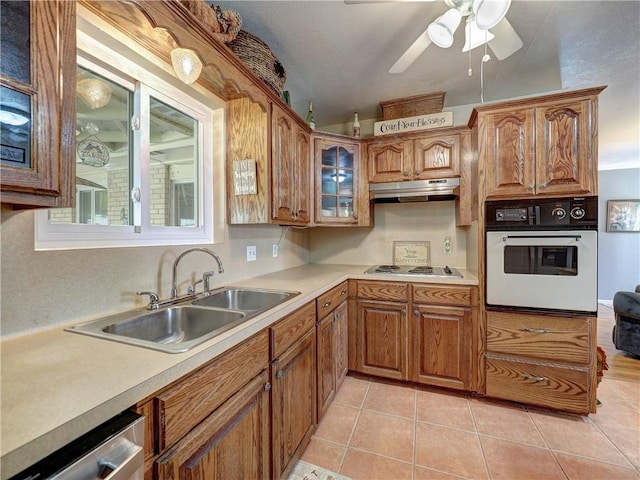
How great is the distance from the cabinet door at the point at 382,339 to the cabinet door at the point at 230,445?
126cm

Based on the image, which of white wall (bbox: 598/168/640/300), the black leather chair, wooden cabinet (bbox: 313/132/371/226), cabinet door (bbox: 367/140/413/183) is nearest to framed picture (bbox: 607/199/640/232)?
white wall (bbox: 598/168/640/300)

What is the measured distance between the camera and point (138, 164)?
1.33 m

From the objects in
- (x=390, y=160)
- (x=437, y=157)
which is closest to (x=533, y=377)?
(x=437, y=157)

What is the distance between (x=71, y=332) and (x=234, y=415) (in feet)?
2.02

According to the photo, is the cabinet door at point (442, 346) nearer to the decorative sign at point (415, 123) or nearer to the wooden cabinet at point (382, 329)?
the wooden cabinet at point (382, 329)

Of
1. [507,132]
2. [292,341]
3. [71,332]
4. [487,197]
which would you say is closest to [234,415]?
[292,341]

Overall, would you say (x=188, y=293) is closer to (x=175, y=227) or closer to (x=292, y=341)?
(x=175, y=227)

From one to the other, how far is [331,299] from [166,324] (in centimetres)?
101

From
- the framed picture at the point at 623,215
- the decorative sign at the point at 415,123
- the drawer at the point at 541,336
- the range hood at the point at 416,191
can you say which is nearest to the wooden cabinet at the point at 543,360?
the drawer at the point at 541,336

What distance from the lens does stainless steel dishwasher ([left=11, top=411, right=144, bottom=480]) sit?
18.2 inches

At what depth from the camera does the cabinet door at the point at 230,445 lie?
0.73 m

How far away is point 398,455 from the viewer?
1514 mm

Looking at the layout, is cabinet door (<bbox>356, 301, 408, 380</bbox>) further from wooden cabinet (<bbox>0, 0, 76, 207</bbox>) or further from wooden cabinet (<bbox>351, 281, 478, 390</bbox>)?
wooden cabinet (<bbox>0, 0, 76, 207</bbox>)

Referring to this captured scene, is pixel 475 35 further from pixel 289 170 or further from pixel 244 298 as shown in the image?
pixel 244 298
